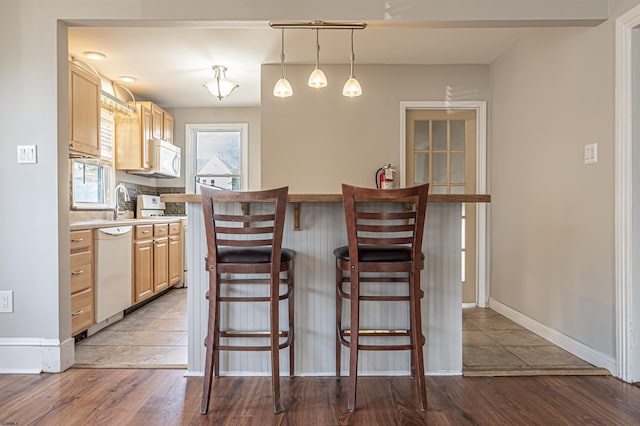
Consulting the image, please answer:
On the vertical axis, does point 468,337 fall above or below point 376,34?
below

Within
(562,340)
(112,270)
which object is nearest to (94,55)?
(112,270)

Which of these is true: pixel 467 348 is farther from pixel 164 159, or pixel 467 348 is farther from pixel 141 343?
pixel 164 159

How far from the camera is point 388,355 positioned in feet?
7.54

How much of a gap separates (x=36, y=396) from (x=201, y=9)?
2299 mm

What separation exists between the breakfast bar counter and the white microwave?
2.83 metres

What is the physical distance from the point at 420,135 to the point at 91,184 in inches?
135

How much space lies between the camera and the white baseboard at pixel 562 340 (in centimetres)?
234

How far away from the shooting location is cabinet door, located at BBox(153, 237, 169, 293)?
4.12 metres

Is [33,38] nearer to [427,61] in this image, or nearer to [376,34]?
[376,34]

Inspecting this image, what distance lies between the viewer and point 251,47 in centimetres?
342

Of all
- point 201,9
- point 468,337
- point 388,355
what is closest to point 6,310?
point 201,9

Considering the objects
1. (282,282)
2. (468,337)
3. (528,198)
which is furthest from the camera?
(528,198)

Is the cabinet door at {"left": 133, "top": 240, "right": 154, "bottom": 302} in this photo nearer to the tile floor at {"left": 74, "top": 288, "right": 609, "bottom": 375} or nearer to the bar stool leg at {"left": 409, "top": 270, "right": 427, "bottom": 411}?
the tile floor at {"left": 74, "top": 288, "right": 609, "bottom": 375}

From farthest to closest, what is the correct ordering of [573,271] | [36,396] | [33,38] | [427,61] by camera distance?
[427,61] < [573,271] < [33,38] < [36,396]
